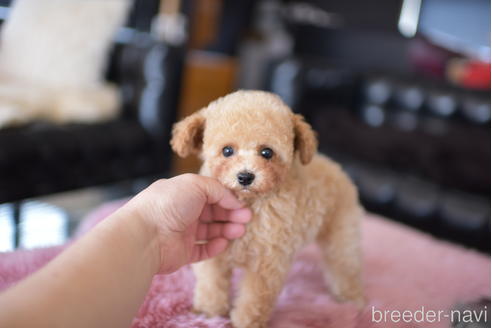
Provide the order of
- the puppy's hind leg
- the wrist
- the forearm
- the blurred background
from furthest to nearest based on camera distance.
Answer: the blurred background < the puppy's hind leg < the wrist < the forearm

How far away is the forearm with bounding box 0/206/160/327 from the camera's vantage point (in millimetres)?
564

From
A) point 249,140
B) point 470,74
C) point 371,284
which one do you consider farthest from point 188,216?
point 470,74

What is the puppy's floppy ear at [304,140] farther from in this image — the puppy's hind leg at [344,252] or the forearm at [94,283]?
the forearm at [94,283]

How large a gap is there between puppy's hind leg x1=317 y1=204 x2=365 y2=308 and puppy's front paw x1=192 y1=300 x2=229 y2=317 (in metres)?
0.28

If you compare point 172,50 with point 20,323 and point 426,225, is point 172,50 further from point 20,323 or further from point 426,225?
point 20,323

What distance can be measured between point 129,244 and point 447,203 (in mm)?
1376

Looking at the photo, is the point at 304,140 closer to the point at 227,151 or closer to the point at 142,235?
the point at 227,151

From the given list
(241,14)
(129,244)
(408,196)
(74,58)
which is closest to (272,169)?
(129,244)

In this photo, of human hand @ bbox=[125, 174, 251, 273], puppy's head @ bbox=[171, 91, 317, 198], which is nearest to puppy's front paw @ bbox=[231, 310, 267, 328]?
human hand @ bbox=[125, 174, 251, 273]

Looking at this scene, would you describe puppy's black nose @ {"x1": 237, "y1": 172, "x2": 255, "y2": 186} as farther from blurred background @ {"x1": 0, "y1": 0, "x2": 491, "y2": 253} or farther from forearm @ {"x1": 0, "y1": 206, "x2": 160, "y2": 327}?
blurred background @ {"x1": 0, "y1": 0, "x2": 491, "y2": 253}

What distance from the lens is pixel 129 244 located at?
0.73m

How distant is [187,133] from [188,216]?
170 millimetres

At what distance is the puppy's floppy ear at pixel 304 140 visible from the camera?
86 centimetres

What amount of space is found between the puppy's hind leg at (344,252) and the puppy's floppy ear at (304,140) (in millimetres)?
214
